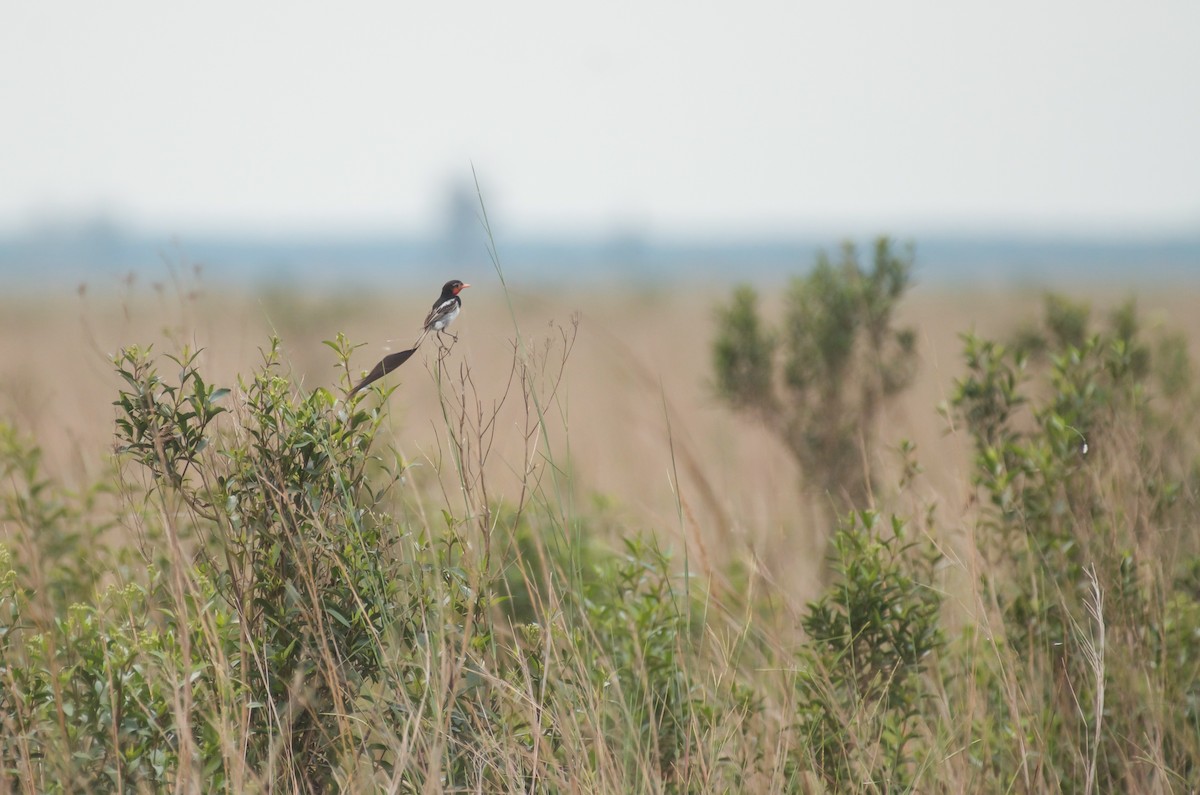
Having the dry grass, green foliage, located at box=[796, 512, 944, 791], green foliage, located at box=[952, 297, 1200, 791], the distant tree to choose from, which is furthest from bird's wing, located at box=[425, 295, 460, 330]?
the distant tree

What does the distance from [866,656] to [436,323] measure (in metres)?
1.63

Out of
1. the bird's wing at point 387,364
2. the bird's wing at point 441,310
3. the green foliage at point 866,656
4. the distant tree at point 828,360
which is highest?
the bird's wing at point 441,310

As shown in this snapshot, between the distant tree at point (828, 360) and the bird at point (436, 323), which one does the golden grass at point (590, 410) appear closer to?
the bird at point (436, 323)

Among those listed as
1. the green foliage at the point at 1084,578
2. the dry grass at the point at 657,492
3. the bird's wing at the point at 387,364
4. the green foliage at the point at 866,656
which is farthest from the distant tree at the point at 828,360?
the bird's wing at the point at 387,364

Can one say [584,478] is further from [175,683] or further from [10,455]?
[175,683]

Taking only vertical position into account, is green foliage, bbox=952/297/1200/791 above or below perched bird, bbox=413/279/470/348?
below

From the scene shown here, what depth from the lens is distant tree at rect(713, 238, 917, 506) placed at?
5.64 meters

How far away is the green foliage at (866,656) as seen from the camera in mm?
2756

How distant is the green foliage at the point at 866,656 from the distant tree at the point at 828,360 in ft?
8.78

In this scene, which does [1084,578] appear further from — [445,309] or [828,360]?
[828,360]

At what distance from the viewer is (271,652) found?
2.40 m

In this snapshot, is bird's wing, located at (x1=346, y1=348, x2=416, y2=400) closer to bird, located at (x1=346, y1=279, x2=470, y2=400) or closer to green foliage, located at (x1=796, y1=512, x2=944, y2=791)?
bird, located at (x1=346, y1=279, x2=470, y2=400)

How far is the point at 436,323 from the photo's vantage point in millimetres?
2609

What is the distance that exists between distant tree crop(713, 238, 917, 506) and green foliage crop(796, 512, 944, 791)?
2.67 m
